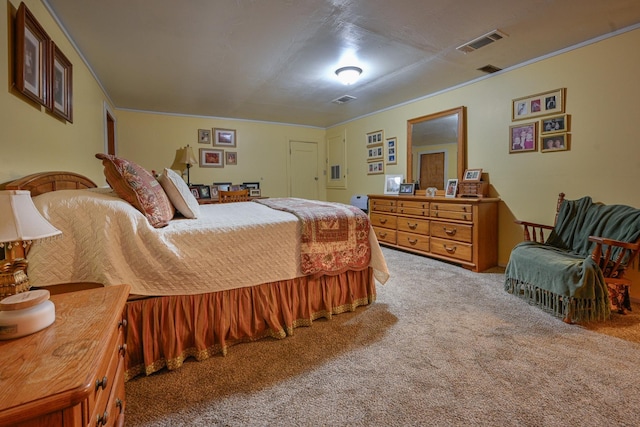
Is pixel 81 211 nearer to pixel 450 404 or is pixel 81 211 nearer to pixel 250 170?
pixel 450 404

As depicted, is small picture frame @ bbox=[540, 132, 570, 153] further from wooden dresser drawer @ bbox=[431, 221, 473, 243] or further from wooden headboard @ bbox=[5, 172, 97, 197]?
wooden headboard @ bbox=[5, 172, 97, 197]

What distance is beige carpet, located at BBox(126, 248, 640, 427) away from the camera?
1.30 metres

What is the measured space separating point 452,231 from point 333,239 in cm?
200

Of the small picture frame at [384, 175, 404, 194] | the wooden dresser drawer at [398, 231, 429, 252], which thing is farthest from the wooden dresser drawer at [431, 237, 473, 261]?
the small picture frame at [384, 175, 404, 194]

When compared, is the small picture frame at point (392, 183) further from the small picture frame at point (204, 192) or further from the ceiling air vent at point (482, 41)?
the small picture frame at point (204, 192)

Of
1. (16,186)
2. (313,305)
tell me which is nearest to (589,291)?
(313,305)

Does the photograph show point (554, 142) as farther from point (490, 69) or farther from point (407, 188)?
point (407, 188)

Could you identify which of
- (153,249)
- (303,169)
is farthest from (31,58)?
(303,169)

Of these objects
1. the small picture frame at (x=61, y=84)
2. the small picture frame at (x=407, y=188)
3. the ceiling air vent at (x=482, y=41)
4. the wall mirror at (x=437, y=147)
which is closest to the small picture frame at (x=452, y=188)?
the wall mirror at (x=437, y=147)

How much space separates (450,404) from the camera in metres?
1.36

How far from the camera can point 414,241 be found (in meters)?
4.00

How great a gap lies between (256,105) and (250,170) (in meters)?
1.47

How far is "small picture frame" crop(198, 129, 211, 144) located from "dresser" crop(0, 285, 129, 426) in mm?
4731

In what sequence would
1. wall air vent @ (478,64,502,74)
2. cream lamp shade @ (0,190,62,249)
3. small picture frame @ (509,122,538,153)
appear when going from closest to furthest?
cream lamp shade @ (0,190,62,249) → small picture frame @ (509,122,538,153) → wall air vent @ (478,64,502,74)
